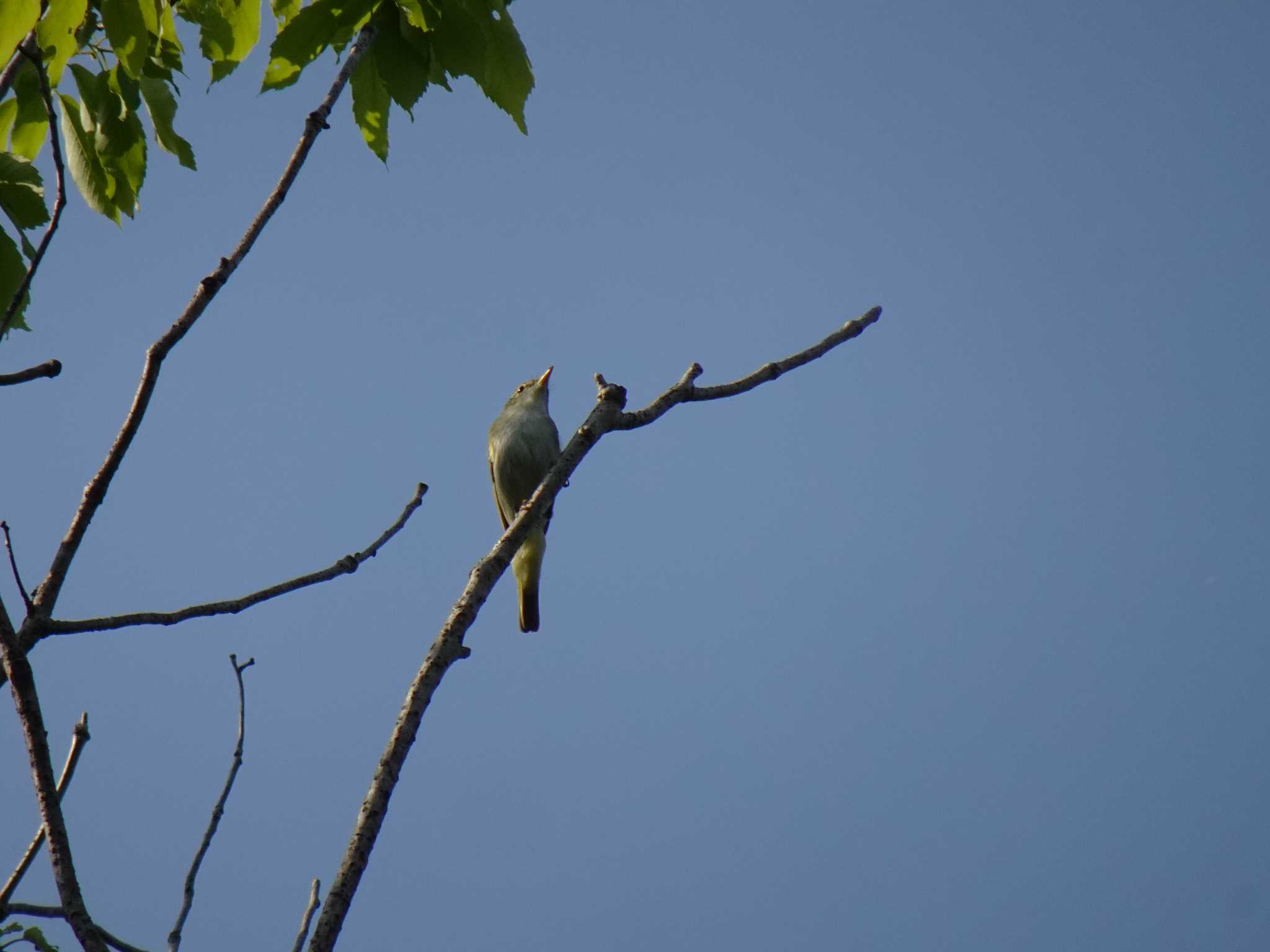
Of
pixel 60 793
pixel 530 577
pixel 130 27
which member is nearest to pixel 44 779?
pixel 60 793

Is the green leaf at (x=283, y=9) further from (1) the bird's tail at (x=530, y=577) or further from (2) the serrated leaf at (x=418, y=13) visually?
(1) the bird's tail at (x=530, y=577)

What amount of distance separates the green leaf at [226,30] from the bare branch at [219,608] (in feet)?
4.17

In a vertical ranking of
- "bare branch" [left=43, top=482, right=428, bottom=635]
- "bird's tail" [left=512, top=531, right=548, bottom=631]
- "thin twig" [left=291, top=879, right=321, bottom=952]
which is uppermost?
"bird's tail" [left=512, top=531, right=548, bottom=631]

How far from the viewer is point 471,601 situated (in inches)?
95.3

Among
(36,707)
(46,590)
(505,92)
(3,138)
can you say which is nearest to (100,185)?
(3,138)

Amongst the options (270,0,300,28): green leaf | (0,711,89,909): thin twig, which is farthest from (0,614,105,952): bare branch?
(270,0,300,28): green leaf

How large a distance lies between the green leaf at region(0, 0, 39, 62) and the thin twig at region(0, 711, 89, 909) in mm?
1363

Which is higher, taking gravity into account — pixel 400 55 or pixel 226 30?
pixel 226 30

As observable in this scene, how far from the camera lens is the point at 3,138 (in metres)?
2.88

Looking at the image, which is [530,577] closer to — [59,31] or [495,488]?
[495,488]

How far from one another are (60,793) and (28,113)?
5.97ft

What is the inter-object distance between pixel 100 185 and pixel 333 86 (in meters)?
0.91

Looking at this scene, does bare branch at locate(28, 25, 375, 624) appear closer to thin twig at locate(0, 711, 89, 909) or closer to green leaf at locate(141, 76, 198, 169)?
thin twig at locate(0, 711, 89, 909)

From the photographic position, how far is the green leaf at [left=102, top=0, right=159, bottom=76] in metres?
2.35
